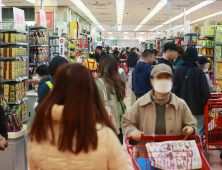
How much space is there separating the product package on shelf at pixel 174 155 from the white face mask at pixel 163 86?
42 centimetres

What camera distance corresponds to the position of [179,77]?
4145mm

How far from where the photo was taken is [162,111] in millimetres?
2334

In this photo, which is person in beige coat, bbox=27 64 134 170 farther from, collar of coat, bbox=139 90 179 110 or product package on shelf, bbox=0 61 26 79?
product package on shelf, bbox=0 61 26 79

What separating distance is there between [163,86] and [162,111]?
0.21m

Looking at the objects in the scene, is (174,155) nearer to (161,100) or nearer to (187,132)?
(187,132)

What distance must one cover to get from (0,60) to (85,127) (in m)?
4.11

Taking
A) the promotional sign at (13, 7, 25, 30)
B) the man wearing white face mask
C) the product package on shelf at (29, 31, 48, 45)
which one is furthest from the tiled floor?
the product package on shelf at (29, 31, 48, 45)

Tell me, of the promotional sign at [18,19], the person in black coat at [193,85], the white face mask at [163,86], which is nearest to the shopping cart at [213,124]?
the person in black coat at [193,85]

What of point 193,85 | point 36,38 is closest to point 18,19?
point 36,38

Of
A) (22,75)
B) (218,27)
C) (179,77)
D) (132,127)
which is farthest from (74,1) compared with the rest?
(132,127)

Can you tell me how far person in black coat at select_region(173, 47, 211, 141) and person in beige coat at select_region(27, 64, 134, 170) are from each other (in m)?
2.77

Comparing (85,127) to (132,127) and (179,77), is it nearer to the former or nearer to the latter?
(132,127)

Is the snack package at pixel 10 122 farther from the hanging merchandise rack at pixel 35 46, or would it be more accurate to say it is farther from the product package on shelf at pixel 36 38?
the product package on shelf at pixel 36 38

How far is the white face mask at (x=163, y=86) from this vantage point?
2.28 metres
